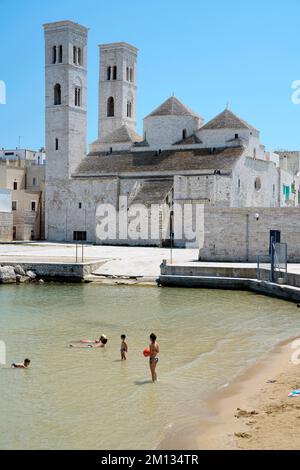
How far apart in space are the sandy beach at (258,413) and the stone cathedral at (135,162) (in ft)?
100

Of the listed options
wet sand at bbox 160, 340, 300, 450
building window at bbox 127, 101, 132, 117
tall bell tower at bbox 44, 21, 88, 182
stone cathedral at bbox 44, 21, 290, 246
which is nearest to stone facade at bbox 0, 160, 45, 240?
stone cathedral at bbox 44, 21, 290, 246

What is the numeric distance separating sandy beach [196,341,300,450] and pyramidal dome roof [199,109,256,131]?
1408 inches

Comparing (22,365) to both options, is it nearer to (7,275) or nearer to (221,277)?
(221,277)

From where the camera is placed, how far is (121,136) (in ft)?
173

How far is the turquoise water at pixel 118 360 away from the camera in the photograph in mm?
9555

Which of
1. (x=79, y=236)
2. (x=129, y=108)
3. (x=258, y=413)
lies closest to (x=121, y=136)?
(x=129, y=108)

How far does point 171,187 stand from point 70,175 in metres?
10.2

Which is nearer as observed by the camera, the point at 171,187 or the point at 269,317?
the point at 269,317

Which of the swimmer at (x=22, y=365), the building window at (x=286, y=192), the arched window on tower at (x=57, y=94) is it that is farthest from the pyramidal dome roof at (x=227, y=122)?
the swimmer at (x=22, y=365)

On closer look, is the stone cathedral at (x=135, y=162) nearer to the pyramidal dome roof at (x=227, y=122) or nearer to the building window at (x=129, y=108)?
the pyramidal dome roof at (x=227, y=122)

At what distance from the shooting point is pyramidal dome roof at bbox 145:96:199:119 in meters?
50.5

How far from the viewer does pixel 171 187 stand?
44.1 meters
